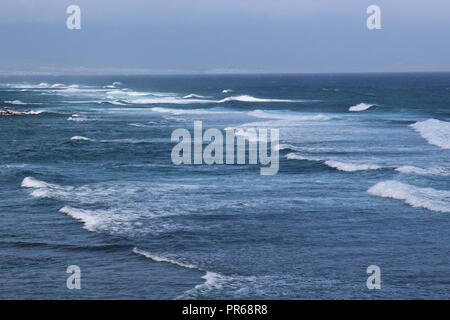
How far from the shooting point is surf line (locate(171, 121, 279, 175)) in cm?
3165

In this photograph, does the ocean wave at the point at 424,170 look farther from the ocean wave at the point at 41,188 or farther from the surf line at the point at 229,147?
the ocean wave at the point at 41,188

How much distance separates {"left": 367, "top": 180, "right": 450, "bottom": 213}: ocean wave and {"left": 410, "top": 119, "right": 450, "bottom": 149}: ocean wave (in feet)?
45.3

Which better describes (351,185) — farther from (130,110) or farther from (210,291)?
(130,110)

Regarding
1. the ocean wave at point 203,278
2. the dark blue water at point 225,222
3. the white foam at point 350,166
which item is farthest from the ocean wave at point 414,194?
the ocean wave at point 203,278

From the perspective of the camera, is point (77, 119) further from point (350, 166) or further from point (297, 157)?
point (350, 166)

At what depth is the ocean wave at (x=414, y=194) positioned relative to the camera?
69.6 ft

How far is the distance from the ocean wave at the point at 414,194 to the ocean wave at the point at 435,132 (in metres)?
13.8

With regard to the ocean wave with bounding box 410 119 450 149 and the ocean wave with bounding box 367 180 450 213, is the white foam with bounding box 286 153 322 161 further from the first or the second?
the ocean wave with bounding box 410 119 450 149

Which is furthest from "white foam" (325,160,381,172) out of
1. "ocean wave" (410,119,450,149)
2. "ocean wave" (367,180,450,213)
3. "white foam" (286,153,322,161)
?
"ocean wave" (410,119,450,149)

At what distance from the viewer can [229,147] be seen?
3722 centimetres

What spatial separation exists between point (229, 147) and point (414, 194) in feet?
52.0
